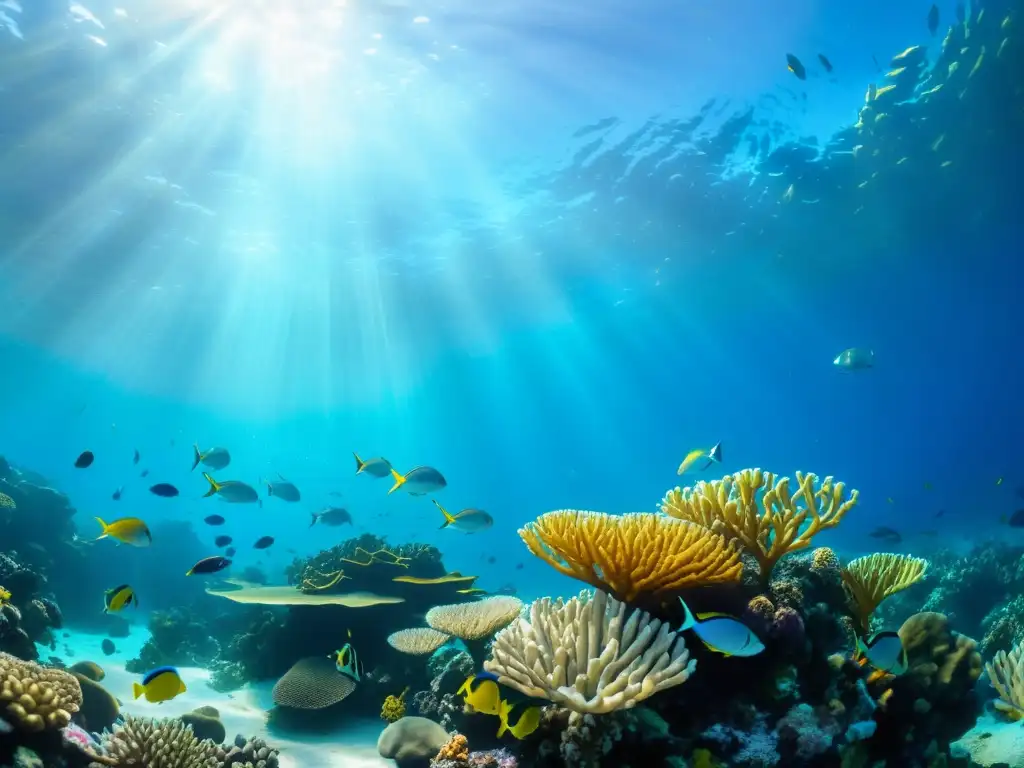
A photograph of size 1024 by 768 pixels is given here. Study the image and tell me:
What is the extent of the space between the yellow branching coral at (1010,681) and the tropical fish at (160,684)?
19.9 ft

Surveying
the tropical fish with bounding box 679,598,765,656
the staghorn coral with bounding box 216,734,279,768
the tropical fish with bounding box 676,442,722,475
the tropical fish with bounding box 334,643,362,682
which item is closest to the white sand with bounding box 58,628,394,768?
the staghorn coral with bounding box 216,734,279,768

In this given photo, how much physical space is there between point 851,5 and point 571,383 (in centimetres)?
4436

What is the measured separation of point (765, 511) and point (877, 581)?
140 cm

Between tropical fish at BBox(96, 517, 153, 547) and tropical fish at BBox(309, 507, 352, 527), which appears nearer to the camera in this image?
tropical fish at BBox(96, 517, 153, 547)

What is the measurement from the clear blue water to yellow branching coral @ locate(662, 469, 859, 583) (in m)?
16.0

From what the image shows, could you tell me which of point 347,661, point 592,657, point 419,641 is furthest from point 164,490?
point 592,657

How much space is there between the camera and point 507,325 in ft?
127

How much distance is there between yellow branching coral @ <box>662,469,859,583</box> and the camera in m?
4.30

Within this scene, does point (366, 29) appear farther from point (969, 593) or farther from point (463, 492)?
point (463, 492)

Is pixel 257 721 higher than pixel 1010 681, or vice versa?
pixel 257 721

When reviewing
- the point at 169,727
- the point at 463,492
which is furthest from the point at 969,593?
the point at 463,492

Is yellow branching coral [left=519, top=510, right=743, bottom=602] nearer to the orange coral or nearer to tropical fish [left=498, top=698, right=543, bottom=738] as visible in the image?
tropical fish [left=498, top=698, right=543, bottom=738]

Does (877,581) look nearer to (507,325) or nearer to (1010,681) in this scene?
(1010,681)

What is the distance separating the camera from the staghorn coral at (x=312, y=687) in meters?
6.84
